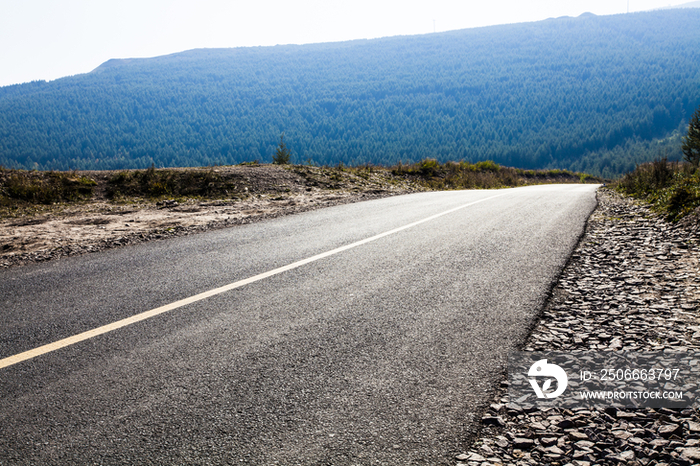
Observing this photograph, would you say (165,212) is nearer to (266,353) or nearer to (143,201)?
(143,201)

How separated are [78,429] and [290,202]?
10.4 metres

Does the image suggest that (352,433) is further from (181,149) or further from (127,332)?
(181,149)

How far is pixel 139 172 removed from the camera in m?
13.9

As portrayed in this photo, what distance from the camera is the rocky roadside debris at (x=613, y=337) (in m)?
2.02

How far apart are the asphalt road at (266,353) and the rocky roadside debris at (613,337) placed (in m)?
0.18

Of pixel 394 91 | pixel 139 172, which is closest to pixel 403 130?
pixel 394 91

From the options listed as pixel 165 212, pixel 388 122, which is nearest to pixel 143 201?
pixel 165 212

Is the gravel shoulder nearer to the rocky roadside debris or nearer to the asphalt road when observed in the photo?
the asphalt road

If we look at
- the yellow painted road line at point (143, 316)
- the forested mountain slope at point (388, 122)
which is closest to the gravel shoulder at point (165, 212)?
the yellow painted road line at point (143, 316)

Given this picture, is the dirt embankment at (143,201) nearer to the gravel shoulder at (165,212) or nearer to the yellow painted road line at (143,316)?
the gravel shoulder at (165,212)

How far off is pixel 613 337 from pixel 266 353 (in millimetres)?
2759

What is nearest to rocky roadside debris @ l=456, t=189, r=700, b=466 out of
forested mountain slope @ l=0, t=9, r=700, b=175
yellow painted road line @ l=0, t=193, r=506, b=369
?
yellow painted road line @ l=0, t=193, r=506, b=369

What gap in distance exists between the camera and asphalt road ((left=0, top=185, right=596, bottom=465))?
6.86ft

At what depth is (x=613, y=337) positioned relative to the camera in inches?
127
